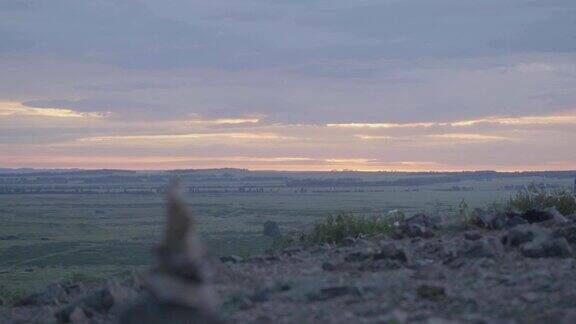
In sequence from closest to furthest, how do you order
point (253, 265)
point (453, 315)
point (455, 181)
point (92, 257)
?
point (453, 315)
point (253, 265)
point (92, 257)
point (455, 181)

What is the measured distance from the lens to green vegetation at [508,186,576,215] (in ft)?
71.7

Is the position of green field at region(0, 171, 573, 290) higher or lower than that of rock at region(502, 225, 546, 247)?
lower

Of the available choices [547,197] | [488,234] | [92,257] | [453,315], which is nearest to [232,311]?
[453,315]

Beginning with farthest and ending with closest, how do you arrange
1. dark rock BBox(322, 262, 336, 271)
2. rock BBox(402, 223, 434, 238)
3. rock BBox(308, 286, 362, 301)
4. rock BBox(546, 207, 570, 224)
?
1. rock BBox(402, 223, 434, 238)
2. rock BBox(546, 207, 570, 224)
3. dark rock BBox(322, 262, 336, 271)
4. rock BBox(308, 286, 362, 301)

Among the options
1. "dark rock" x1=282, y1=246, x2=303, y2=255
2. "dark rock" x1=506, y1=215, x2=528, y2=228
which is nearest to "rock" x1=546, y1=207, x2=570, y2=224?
"dark rock" x1=506, y1=215, x2=528, y2=228

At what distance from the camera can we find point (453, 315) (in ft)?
34.8

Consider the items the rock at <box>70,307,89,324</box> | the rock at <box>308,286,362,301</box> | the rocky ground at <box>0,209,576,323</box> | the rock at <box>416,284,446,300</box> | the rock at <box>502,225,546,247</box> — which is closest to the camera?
the rocky ground at <box>0,209,576,323</box>

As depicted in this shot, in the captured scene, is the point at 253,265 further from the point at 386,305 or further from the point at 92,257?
the point at 92,257

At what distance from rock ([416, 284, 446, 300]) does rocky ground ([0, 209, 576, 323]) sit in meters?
0.01

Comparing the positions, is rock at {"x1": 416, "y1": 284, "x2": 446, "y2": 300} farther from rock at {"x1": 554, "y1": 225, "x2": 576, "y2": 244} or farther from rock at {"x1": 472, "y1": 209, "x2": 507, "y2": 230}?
rock at {"x1": 472, "y1": 209, "x2": 507, "y2": 230}

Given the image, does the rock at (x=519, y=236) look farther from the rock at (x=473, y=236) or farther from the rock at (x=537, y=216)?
the rock at (x=537, y=216)

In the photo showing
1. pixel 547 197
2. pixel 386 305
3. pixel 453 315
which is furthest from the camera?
A: pixel 547 197

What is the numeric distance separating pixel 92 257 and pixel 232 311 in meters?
44.8

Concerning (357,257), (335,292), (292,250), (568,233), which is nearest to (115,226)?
(292,250)
